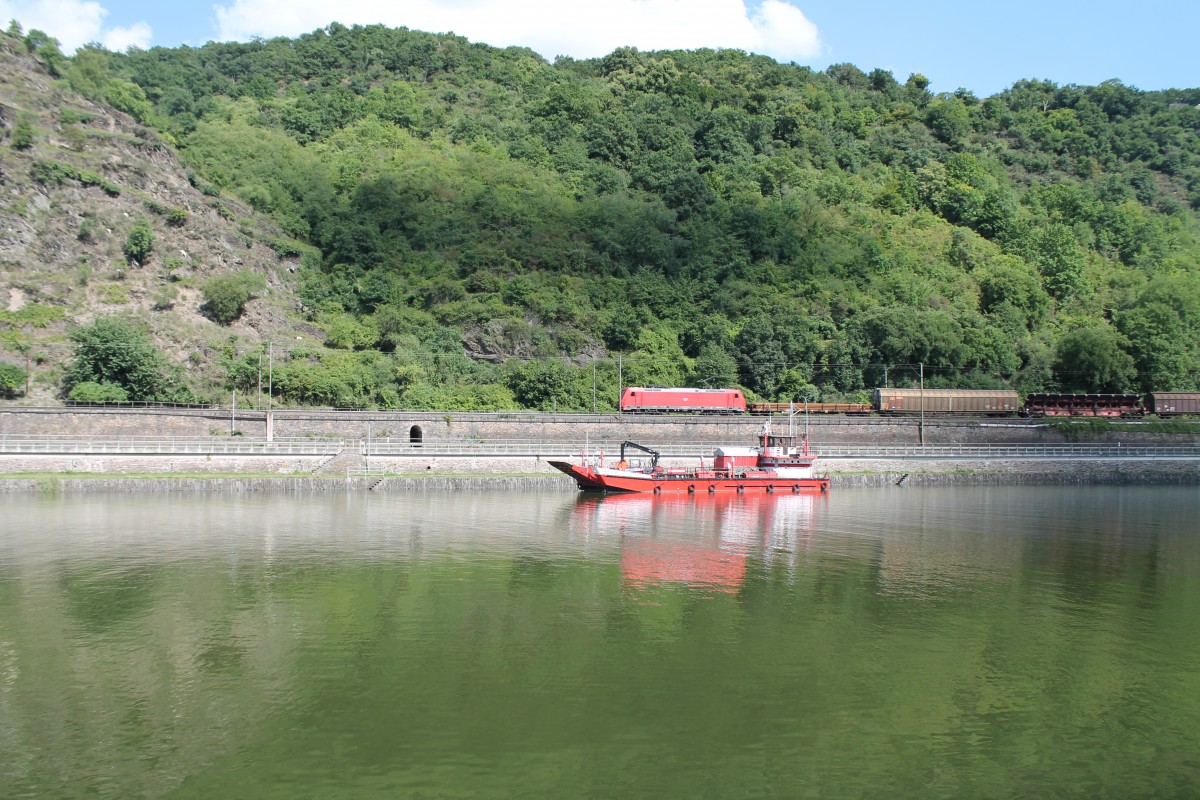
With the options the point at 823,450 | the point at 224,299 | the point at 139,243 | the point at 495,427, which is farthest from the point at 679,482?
the point at 139,243

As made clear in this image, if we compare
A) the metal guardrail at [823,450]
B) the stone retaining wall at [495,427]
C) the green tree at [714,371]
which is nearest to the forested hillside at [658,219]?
the green tree at [714,371]

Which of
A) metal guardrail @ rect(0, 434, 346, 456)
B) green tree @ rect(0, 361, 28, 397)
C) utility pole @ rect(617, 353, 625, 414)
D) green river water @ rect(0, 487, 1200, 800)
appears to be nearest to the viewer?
green river water @ rect(0, 487, 1200, 800)

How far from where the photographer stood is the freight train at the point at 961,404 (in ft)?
225

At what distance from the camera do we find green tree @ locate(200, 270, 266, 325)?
237 ft

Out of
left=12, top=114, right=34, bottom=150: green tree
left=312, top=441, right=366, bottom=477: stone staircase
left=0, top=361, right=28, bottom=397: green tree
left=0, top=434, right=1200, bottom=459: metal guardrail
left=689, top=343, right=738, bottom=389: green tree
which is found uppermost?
left=12, top=114, right=34, bottom=150: green tree

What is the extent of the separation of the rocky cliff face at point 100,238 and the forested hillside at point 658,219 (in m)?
1.41

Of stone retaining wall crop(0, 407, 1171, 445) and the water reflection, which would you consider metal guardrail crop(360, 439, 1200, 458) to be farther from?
the water reflection

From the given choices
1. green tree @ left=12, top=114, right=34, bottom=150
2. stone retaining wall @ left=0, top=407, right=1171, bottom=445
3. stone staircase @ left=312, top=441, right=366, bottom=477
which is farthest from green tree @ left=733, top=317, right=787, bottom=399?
green tree @ left=12, top=114, right=34, bottom=150

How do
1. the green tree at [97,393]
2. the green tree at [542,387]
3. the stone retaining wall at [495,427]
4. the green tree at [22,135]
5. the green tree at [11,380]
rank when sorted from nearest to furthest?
the stone retaining wall at [495,427]
the green tree at [97,393]
the green tree at [11,380]
the green tree at [542,387]
the green tree at [22,135]

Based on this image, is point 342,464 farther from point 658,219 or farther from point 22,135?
point 658,219

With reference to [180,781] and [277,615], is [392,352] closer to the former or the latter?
[277,615]

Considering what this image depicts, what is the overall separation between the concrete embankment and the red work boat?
257cm

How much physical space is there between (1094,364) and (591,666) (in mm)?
76223

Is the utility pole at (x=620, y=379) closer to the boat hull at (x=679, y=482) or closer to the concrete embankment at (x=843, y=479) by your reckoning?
the concrete embankment at (x=843, y=479)
